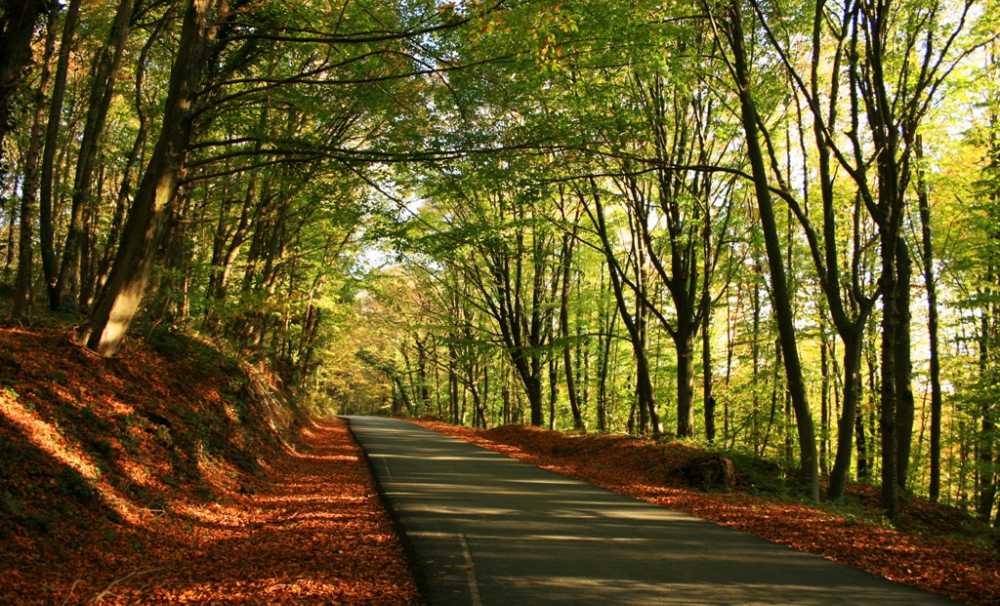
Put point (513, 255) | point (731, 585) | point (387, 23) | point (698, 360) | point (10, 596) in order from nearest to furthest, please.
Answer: point (10, 596) < point (731, 585) < point (387, 23) < point (513, 255) < point (698, 360)

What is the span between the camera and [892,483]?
10711mm

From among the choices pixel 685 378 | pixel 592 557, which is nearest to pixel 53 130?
pixel 592 557

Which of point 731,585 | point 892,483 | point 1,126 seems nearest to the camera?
point 731,585

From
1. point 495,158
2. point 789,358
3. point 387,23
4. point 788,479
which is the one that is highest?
point 387,23

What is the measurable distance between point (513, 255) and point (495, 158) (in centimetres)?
1261

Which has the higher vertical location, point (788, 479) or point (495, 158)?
point (495, 158)

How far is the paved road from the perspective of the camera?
17.0ft

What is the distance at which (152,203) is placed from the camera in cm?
888

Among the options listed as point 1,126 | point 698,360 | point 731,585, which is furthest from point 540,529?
point 698,360

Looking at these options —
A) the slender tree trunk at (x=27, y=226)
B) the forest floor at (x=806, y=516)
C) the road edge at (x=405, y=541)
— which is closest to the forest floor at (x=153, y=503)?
the road edge at (x=405, y=541)

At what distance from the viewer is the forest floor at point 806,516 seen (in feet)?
20.3

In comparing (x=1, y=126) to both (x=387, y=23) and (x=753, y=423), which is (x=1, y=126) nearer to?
(x=387, y=23)

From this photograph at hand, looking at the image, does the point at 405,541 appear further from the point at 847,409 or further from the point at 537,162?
the point at 847,409

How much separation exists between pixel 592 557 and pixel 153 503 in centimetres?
504
